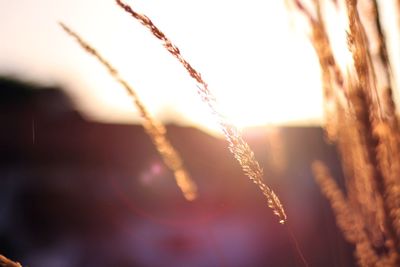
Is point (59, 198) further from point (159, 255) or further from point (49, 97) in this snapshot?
point (49, 97)

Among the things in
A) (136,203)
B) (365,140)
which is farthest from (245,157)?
(136,203)

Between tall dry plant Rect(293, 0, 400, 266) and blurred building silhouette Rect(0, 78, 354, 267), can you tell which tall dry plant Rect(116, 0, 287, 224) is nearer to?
tall dry plant Rect(293, 0, 400, 266)

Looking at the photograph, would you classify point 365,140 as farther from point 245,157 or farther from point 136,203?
point 136,203

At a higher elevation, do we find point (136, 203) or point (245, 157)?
point (136, 203)

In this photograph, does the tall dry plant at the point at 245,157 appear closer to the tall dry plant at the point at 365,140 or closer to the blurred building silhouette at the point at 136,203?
the tall dry plant at the point at 365,140

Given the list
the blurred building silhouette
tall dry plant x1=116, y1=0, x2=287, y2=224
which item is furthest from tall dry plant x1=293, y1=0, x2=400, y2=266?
the blurred building silhouette

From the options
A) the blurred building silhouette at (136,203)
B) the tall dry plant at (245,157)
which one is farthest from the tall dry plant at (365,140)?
the blurred building silhouette at (136,203)

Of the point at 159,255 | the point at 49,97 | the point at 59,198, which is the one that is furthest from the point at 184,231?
the point at 49,97

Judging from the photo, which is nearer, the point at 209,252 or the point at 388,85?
the point at 388,85
